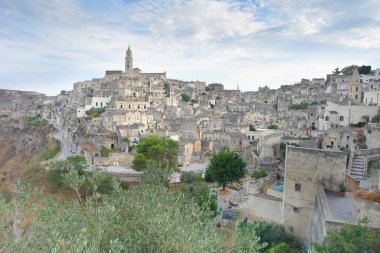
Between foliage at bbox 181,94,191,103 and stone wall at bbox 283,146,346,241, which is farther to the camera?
foliage at bbox 181,94,191,103

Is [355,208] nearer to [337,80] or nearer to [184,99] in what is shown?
[337,80]

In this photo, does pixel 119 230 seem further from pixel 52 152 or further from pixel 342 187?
pixel 52 152

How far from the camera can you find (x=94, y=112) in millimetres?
55125

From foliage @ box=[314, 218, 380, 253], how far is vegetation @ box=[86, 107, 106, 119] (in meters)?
47.6

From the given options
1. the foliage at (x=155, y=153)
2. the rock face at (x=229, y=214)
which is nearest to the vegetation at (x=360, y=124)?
the foliage at (x=155, y=153)

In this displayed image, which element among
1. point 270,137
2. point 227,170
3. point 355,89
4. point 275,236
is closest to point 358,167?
point 227,170

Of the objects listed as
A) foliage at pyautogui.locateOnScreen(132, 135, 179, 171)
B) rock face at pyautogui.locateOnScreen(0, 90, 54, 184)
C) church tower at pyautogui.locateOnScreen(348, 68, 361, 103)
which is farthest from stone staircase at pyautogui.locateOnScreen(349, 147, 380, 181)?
rock face at pyautogui.locateOnScreen(0, 90, 54, 184)

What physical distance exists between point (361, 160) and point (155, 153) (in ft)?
63.0

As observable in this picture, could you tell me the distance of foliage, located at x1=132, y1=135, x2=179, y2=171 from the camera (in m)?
32.1

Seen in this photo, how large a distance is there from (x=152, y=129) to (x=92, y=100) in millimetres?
20245

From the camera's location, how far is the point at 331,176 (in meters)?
14.8

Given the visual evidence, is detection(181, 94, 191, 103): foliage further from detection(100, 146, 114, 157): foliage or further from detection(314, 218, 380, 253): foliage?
detection(314, 218, 380, 253): foliage

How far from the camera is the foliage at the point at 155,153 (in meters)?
32.1

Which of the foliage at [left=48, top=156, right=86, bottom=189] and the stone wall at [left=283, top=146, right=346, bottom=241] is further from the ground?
the stone wall at [left=283, top=146, right=346, bottom=241]
